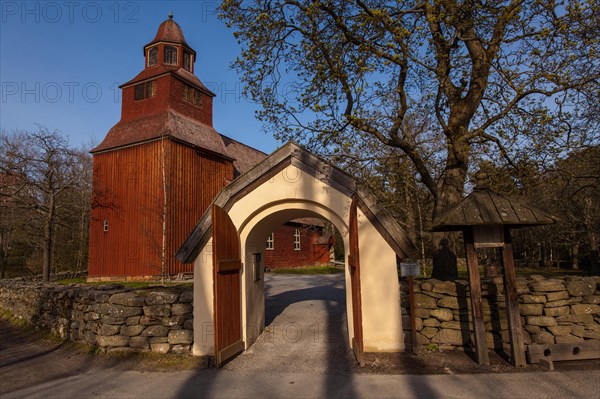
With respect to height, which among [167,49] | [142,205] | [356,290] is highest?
[167,49]

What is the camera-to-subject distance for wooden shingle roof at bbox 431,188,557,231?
249 inches

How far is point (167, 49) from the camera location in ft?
86.3

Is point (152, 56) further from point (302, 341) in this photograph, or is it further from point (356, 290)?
point (356, 290)

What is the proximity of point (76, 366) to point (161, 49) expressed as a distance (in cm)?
2310

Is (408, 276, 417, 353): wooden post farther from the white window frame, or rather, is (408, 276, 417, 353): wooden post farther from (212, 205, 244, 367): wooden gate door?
the white window frame

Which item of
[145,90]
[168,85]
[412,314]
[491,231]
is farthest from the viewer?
[145,90]

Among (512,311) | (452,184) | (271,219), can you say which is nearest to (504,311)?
(512,311)

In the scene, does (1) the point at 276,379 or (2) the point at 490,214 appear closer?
(1) the point at 276,379

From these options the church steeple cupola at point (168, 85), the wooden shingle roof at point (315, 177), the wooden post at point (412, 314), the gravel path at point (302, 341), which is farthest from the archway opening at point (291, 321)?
the church steeple cupola at point (168, 85)

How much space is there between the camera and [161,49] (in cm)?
2600

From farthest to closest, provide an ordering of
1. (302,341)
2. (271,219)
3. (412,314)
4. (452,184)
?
(452,184)
(271,219)
(302,341)
(412,314)

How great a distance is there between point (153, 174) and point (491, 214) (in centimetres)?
1867

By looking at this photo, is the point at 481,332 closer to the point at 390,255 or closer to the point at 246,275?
the point at 390,255

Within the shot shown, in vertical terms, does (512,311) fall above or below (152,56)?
below
